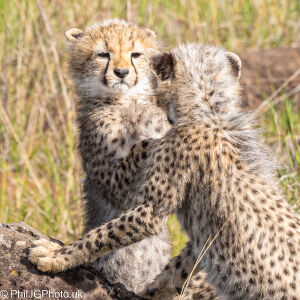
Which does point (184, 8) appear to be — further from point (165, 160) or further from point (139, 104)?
point (165, 160)

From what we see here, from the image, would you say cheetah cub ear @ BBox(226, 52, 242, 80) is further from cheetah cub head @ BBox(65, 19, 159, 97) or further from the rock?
the rock

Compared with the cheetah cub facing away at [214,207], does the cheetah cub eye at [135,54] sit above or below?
above

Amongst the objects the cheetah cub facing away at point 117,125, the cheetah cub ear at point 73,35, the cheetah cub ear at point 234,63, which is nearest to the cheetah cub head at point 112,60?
the cheetah cub facing away at point 117,125

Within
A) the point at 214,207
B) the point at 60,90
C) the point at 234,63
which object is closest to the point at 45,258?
the point at 214,207

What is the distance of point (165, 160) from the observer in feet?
9.27

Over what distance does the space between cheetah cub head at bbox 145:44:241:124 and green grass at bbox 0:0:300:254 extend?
100cm

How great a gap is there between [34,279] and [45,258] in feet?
0.30

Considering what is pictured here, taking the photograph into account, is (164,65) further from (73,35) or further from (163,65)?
(73,35)

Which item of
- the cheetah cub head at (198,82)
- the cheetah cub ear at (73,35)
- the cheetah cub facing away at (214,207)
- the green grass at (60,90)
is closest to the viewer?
the cheetah cub facing away at (214,207)

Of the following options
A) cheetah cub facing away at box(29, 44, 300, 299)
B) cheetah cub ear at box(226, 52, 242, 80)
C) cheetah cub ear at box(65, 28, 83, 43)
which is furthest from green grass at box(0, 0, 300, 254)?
cheetah cub facing away at box(29, 44, 300, 299)

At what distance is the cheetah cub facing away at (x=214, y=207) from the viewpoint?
2.66 m

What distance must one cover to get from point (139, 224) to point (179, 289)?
20.1 inches

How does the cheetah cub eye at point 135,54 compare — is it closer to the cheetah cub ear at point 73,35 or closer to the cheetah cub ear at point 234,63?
the cheetah cub ear at point 73,35

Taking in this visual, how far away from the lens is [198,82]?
9.78 feet
